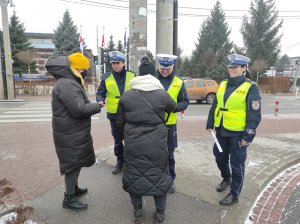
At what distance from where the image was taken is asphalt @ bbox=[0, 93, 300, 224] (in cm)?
334

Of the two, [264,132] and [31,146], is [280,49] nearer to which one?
[264,132]

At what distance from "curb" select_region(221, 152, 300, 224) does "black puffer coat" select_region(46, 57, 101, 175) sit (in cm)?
194

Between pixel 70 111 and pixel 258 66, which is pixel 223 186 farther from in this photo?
pixel 258 66

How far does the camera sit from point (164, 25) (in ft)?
18.3

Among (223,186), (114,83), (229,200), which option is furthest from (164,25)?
(229,200)

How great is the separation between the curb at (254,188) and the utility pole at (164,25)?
2990 mm

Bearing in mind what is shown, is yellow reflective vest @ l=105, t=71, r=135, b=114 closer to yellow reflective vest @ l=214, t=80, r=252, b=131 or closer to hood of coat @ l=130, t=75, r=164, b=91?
hood of coat @ l=130, t=75, r=164, b=91

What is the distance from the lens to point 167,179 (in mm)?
3113

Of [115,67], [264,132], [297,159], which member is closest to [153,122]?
[115,67]

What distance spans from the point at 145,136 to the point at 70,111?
2.93 ft

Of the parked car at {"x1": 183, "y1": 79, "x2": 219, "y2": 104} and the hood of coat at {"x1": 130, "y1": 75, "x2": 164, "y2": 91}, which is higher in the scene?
the hood of coat at {"x1": 130, "y1": 75, "x2": 164, "y2": 91}

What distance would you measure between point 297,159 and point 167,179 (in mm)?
3840

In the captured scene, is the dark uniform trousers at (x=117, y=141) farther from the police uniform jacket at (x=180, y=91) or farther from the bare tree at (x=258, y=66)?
the bare tree at (x=258, y=66)

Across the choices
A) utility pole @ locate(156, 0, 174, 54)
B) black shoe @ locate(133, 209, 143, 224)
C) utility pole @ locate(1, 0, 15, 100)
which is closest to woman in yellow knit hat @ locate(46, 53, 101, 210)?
black shoe @ locate(133, 209, 143, 224)
